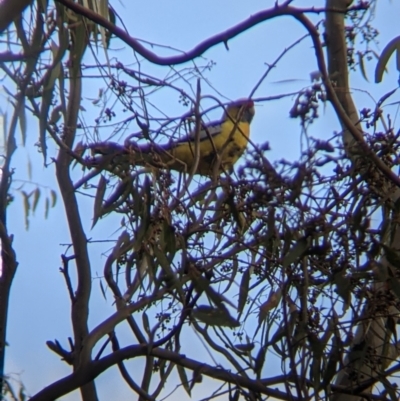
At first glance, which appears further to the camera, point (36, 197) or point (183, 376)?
point (36, 197)

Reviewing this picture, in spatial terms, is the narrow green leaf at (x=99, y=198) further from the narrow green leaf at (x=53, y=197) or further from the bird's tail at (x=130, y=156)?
the narrow green leaf at (x=53, y=197)

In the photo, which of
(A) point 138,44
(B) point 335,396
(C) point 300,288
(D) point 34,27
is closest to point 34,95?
(D) point 34,27

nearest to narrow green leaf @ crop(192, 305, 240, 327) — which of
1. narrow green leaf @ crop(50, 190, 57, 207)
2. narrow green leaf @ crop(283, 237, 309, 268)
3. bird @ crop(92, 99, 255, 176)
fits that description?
narrow green leaf @ crop(283, 237, 309, 268)

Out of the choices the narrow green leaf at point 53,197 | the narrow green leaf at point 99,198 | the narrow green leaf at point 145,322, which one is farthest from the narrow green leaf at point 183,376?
Answer: the narrow green leaf at point 53,197

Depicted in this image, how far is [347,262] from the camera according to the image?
1355 mm

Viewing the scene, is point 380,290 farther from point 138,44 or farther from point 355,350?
point 138,44

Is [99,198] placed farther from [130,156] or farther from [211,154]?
[211,154]

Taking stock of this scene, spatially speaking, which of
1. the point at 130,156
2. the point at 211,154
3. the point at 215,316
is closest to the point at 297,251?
the point at 215,316

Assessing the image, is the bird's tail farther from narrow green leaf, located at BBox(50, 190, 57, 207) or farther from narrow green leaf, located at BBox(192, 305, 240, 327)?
narrow green leaf, located at BBox(50, 190, 57, 207)

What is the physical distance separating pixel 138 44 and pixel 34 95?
39 centimetres

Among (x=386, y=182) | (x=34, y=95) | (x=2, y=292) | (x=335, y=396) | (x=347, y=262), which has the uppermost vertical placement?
(x=34, y=95)

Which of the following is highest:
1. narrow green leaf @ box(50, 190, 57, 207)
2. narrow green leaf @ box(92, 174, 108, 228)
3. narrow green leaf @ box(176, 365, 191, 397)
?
narrow green leaf @ box(50, 190, 57, 207)

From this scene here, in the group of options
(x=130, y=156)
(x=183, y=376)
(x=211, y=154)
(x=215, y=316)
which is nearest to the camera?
(x=215, y=316)

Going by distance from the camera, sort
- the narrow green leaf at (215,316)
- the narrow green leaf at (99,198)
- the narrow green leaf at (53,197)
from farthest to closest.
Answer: the narrow green leaf at (53,197)
the narrow green leaf at (99,198)
the narrow green leaf at (215,316)
